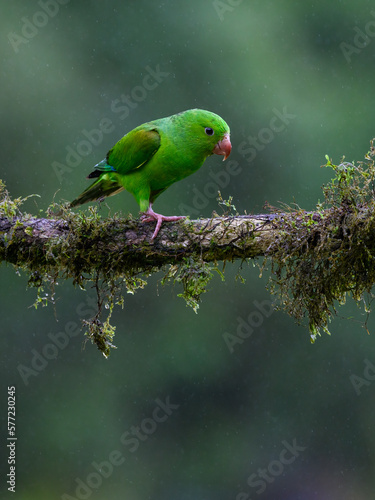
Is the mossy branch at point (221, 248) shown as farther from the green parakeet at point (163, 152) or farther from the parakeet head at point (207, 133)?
the parakeet head at point (207, 133)

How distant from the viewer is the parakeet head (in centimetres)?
302

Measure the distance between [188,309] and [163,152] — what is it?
19.8 ft

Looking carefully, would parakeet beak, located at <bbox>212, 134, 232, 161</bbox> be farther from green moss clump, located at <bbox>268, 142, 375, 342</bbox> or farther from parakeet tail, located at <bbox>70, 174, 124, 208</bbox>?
parakeet tail, located at <bbox>70, 174, 124, 208</bbox>

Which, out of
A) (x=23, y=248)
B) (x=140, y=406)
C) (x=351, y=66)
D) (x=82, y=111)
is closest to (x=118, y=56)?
(x=82, y=111)

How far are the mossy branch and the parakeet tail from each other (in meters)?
0.61

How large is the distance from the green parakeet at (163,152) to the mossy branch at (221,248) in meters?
0.21

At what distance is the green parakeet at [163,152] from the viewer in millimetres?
3025

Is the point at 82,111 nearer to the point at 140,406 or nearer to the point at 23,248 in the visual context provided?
the point at 140,406

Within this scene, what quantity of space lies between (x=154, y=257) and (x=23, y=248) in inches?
21.7

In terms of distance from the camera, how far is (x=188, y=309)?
29.7 ft

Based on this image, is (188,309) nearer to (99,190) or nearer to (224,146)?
(99,190)

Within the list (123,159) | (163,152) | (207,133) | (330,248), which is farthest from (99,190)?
(330,248)

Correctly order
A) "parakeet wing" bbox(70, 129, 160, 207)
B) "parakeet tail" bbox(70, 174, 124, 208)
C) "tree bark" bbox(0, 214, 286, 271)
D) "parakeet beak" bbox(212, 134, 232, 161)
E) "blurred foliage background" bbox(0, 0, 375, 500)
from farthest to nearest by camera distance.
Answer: "blurred foliage background" bbox(0, 0, 375, 500) < "parakeet tail" bbox(70, 174, 124, 208) < "parakeet wing" bbox(70, 129, 160, 207) < "parakeet beak" bbox(212, 134, 232, 161) < "tree bark" bbox(0, 214, 286, 271)

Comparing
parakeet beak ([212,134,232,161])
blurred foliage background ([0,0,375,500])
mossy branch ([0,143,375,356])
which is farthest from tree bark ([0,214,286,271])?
blurred foliage background ([0,0,375,500])
